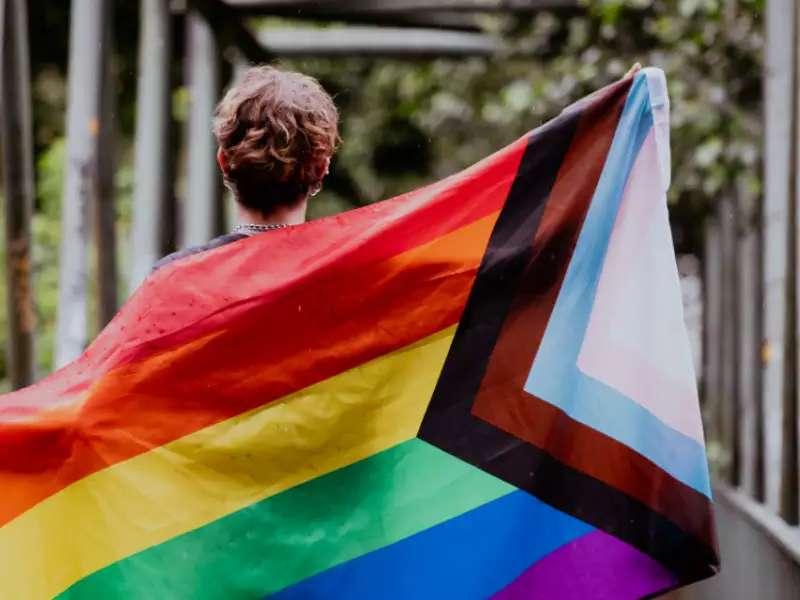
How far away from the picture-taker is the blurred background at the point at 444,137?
5.61 m

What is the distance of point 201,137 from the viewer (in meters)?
8.49

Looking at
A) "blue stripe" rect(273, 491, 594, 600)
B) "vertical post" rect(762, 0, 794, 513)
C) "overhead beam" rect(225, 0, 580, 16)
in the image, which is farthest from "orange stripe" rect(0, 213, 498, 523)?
"overhead beam" rect(225, 0, 580, 16)

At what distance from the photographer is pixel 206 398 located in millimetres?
2908

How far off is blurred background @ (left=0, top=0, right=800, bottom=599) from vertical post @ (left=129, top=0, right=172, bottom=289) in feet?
0.04

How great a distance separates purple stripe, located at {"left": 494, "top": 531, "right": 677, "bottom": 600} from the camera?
114 inches

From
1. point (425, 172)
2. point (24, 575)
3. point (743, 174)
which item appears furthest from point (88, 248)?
point (425, 172)

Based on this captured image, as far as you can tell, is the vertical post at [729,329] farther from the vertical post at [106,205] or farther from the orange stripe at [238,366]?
the orange stripe at [238,366]

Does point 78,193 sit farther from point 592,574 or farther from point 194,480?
point 592,574

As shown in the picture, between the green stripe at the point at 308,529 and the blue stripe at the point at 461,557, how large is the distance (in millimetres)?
23

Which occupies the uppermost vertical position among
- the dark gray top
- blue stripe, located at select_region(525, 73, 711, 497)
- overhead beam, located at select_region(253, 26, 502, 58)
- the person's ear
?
overhead beam, located at select_region(253, 26, 502, 58)

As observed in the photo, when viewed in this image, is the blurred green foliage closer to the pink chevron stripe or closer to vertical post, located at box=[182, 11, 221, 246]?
vertical post, located at box=[182, 11, 221, 246]

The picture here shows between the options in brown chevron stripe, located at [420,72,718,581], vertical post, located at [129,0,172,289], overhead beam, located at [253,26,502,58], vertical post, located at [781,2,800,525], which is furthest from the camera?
overhead beam, located at [253,26,502,58]

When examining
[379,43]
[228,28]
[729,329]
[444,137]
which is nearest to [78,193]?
[228,28]

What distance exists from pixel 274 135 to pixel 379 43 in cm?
824
